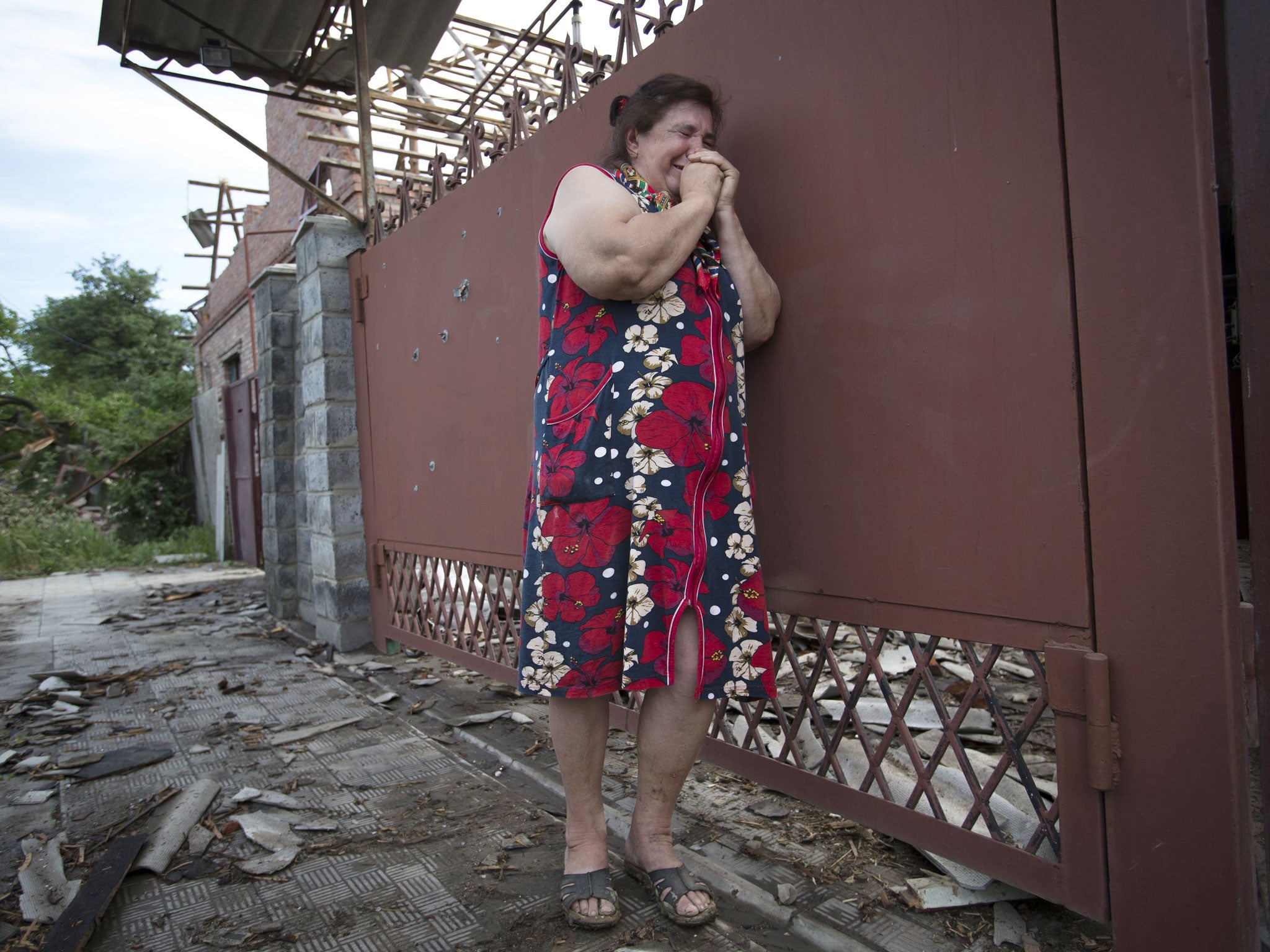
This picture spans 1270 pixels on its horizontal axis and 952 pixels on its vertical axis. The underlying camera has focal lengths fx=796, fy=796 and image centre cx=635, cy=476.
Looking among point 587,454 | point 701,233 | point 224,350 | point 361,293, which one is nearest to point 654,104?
point 701,233

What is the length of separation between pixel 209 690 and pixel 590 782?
2.88m

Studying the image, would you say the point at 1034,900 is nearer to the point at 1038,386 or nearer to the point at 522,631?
the point at 1038,386

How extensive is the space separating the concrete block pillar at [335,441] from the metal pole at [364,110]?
0.66 ft

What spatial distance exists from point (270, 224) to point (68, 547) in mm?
5484

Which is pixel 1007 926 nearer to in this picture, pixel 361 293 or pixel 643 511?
pixel 643 511

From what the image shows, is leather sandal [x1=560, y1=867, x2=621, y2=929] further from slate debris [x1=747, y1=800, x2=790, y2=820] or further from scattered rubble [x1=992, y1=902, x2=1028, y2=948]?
scattered rubble [x1=992, y1=902, x2=1028, y2=948]

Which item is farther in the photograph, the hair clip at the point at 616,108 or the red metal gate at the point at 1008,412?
the hair clip at the point at 616,108

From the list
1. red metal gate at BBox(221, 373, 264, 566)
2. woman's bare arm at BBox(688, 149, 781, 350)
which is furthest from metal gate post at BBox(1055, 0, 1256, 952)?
red metal gate at BBox(221, 373, 264, 566)

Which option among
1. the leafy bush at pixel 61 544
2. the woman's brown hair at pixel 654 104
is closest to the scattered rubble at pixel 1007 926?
the woman's brown hair at pixel 654 104

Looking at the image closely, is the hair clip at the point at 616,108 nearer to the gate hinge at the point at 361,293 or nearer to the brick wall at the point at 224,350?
the gate hinge at the point at 361,293

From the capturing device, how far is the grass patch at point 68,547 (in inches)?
395

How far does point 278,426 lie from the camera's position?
5559 mm

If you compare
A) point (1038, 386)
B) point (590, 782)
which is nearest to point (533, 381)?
point (590, 782)

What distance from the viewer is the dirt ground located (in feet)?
5.81
